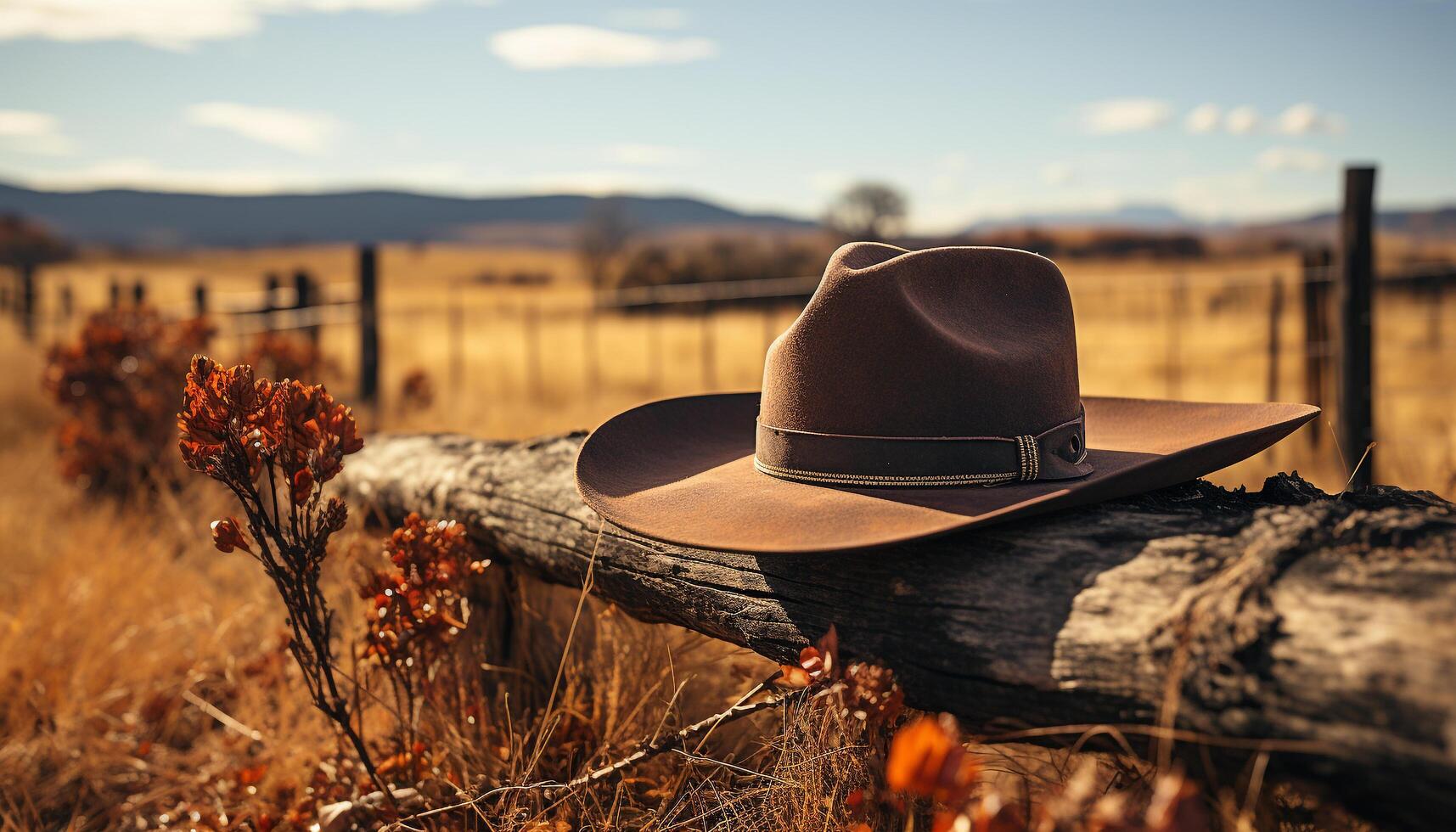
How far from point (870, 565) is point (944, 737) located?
0.62 metres

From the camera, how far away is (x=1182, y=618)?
1445mm

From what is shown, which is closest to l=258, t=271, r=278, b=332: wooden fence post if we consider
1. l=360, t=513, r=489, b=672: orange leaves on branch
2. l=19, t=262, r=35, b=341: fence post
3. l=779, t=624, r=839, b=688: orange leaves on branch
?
l=19, t=262, r=35, b=341: fence post

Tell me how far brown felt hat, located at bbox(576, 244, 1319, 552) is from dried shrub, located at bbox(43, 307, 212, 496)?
5.01 metres

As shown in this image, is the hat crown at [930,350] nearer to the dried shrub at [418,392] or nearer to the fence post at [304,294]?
the dried shrub at [418,392]

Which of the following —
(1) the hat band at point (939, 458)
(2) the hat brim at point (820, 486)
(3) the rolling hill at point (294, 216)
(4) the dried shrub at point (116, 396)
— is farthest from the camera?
(3) the rolling hill at point (294, 216)

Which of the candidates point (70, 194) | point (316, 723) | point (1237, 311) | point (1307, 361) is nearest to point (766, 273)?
point (1237, 311)

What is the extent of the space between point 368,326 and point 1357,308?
7233 mm

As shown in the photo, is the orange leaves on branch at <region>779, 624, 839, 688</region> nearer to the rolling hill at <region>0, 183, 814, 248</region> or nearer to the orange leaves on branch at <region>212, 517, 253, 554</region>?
the orange leaves on branch at <region>212, 517, 253, 554</region>

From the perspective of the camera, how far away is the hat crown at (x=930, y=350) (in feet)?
6.36

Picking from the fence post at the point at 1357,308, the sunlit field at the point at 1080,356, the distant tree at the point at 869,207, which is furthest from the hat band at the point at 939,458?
the distant tree at the point at 869,207

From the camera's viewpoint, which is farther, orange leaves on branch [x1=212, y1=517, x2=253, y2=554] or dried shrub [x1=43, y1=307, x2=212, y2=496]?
dried shrub [x1=43, y1=307, x2=212, y2=496]

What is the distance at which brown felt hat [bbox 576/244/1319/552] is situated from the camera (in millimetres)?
1833

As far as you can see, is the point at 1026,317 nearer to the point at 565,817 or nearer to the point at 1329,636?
the point at 1329,636

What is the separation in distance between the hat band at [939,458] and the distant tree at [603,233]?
170 ft
